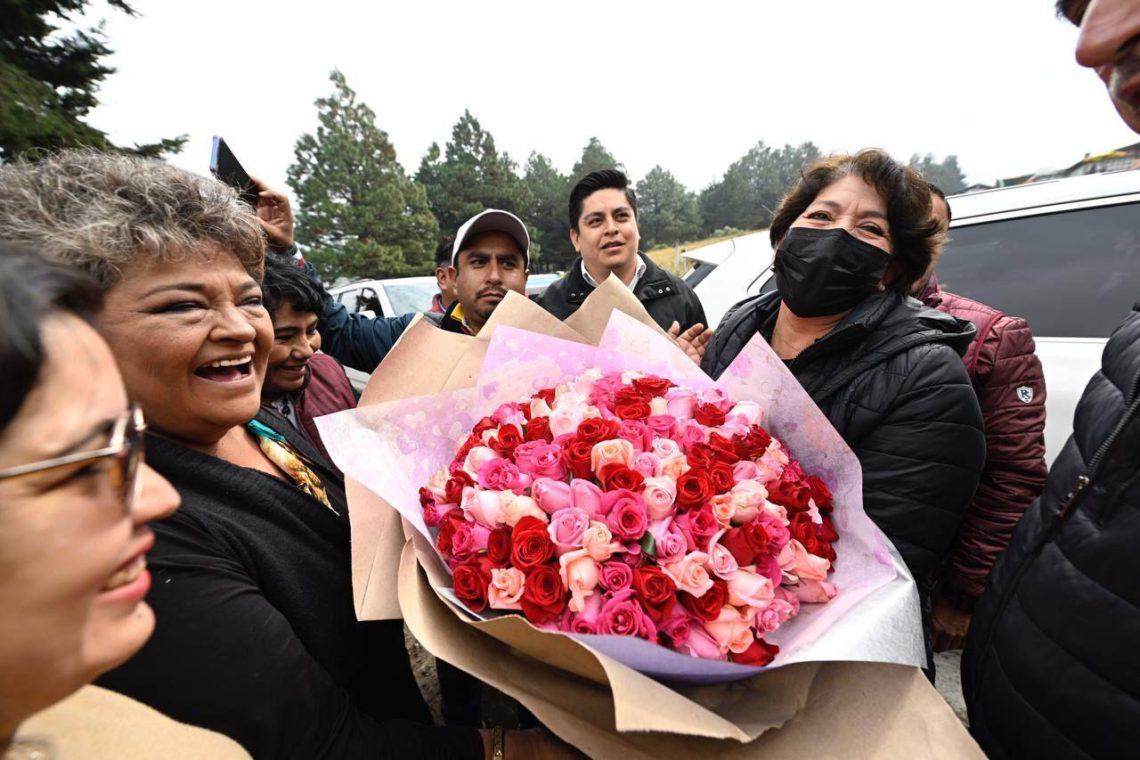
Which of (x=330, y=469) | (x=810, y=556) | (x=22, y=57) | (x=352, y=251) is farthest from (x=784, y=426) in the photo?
(x=352, y=251)

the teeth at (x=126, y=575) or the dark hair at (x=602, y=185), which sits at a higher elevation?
the dark hair at (x=602, y=185)

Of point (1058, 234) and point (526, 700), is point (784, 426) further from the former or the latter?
point (1058, 234)

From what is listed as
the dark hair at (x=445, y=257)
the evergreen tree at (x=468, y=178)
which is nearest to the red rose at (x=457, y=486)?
the dark hair at (x=445, y=257)

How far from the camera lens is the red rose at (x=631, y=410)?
1.11 m

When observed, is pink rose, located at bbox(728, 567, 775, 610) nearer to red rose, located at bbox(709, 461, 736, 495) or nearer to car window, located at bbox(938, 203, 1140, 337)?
red rose, located at bbox(709, 461, 736, 495)

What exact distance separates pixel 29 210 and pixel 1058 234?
13.1 ft

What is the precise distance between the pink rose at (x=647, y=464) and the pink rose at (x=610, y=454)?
0.01 m

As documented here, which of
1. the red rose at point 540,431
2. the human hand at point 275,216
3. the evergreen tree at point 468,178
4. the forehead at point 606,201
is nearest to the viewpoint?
the red rose at point 540,431

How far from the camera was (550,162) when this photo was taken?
5488 cm

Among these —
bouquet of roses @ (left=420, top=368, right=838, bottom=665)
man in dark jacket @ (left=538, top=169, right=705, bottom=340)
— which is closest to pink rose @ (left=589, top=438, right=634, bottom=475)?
bouquet of roses @ (left=420, top=368, right=838, bottom=665)

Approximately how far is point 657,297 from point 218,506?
8.62 ft

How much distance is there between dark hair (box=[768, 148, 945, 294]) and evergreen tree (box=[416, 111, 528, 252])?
127 feet

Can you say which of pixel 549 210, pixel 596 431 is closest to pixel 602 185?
pixel 596 431

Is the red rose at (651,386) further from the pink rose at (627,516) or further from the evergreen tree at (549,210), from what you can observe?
the evergreen tree at (549,210)
